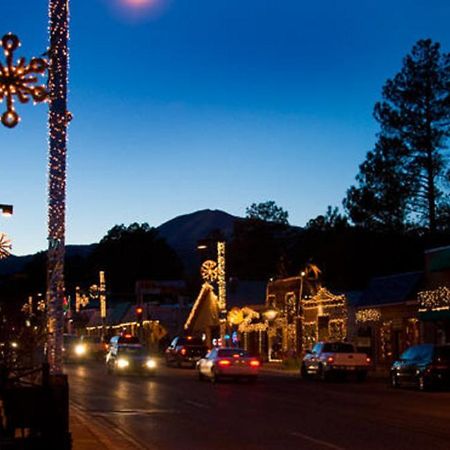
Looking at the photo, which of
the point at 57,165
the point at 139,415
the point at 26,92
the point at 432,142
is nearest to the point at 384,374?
the point at 432,142

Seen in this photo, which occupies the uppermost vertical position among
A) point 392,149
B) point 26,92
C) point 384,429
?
point 392,149

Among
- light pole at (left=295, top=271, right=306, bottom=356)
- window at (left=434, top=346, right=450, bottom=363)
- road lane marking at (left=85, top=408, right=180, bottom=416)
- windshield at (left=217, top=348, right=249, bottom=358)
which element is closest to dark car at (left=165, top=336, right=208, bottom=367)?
light pole at (left=295, top=271, right=306, bottom=356)

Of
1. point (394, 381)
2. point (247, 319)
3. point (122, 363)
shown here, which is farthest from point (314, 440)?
point (247, 319)

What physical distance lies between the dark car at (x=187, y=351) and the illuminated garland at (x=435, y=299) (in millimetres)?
15679

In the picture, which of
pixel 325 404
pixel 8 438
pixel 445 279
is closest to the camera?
pixel 8 438

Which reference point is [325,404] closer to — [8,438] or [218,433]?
[218,433]

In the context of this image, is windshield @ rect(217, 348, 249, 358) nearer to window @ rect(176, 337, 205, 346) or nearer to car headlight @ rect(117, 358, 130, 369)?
car headlight @ rect(117, 358, 130, 369)

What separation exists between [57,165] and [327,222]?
89.3m

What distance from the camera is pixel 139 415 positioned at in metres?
22.4

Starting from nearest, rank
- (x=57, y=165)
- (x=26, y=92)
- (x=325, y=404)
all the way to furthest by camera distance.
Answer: (x=26, y=92) < (x=57, y=165) < (x=325, y=404)

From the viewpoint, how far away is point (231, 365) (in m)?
37.7

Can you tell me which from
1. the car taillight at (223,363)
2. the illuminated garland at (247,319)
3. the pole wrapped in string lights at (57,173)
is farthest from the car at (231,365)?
the illuminated garland at (247,319)

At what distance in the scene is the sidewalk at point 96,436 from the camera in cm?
1565

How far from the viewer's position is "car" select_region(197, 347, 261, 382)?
37750 mm
